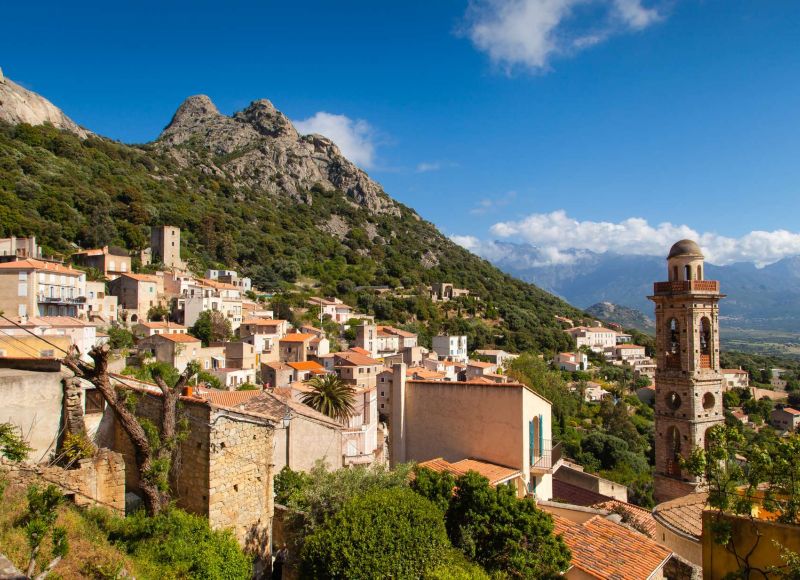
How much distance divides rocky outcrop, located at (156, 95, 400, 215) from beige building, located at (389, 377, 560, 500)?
391 feet

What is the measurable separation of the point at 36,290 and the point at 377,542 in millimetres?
40814

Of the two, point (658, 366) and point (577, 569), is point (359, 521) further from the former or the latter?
point (658, 366)

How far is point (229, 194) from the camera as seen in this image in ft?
370

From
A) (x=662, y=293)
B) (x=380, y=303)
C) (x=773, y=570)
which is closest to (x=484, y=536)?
(x=773, y=570)

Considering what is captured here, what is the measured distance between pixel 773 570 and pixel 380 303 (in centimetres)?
7567

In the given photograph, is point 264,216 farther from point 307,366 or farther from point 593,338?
point 593,338

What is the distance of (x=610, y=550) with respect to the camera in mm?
9828

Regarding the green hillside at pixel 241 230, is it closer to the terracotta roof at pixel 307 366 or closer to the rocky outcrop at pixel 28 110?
the rocky outcrop at pixel 28 110

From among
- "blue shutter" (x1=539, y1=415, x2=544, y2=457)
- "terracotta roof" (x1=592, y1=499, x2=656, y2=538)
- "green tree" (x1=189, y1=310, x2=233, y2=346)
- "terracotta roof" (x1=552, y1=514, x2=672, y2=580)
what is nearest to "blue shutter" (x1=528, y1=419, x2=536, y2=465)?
"blue shutter" (x1=539, y1=415, x2=544, y2=457)

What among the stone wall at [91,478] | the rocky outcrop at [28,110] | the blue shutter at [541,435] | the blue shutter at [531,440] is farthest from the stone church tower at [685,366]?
the rocky outcrop at [28,110]

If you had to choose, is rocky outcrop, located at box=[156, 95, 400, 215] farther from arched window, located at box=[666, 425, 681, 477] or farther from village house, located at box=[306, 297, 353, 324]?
arched window, located at box=[666, 425, 681, 477]

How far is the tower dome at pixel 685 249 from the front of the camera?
815 inches

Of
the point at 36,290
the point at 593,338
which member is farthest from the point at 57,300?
the point at 593,338

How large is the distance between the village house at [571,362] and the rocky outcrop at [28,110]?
9698 cm
